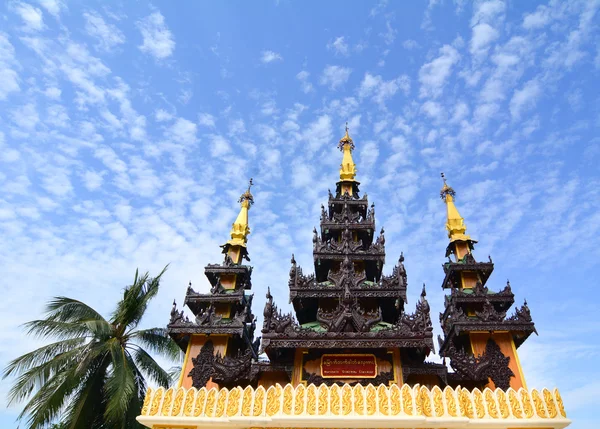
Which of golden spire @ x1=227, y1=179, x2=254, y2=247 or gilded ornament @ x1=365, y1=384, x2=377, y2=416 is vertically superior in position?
golden spire @ x1=227, y1=179, x2=254, y2=247

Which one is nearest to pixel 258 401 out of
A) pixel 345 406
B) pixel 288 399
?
pixel 288 399

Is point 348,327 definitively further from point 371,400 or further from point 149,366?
point 149,366

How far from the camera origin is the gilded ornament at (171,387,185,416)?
13.4 metres

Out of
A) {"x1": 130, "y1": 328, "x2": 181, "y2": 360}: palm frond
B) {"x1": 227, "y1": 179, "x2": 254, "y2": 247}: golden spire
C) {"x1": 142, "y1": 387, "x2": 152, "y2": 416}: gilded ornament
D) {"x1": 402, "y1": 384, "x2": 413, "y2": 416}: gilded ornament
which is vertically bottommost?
{"x1": 142, "y1": 387, "x2": 152, "y2": 416}: gilded ornament

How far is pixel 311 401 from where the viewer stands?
1326 centimetres

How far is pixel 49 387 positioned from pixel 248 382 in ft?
29.1

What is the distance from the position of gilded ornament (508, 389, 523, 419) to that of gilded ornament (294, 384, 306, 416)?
667 centimetres

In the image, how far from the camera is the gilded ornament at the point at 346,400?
12980 millimetres

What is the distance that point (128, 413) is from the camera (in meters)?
19.5

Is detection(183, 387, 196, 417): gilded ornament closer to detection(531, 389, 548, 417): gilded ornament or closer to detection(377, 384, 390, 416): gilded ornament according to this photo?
detection(377, 384, 390, 416): gilded ornament

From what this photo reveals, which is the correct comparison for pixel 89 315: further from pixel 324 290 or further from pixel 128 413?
pixel 324 290

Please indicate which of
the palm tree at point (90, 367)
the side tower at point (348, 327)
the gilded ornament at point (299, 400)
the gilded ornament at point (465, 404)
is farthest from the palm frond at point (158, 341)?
the gilded ornament at point (465, 404)

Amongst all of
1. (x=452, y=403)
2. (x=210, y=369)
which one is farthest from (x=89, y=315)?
(x=452, y=403)

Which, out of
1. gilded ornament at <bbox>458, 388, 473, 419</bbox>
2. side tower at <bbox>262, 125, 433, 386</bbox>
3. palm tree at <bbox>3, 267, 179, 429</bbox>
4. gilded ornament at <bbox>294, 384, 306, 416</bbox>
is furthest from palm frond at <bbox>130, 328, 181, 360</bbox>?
gilded ornament at <bbox>458, 388, 473, 419</bbox>
